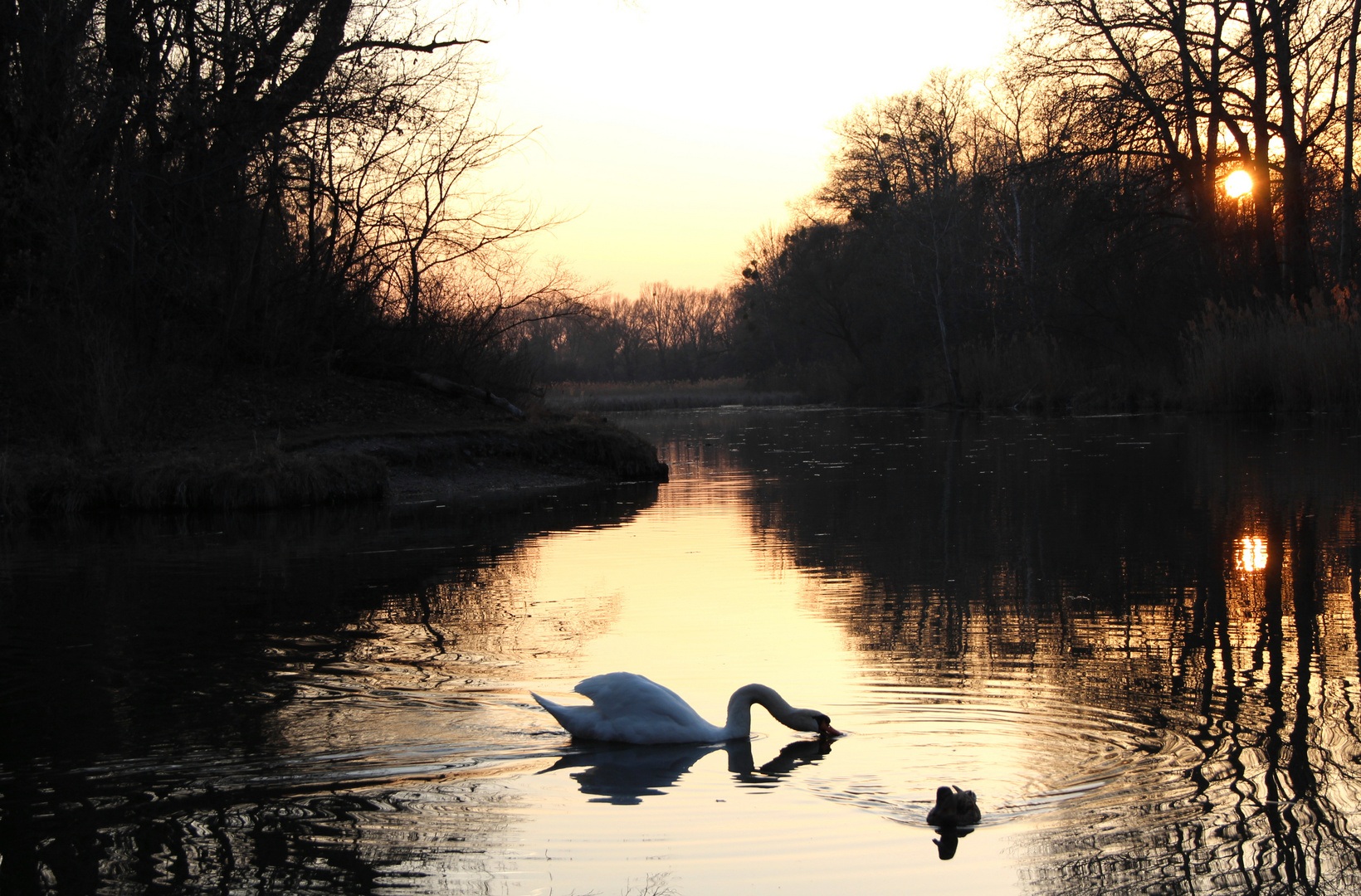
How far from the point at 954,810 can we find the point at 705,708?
1713 mm

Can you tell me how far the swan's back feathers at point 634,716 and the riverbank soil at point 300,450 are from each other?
10408mm

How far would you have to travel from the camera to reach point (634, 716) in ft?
15.7

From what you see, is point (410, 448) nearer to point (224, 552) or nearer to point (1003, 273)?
point (224, 552)

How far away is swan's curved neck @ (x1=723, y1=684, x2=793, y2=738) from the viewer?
4.77m

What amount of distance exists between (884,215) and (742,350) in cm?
2448

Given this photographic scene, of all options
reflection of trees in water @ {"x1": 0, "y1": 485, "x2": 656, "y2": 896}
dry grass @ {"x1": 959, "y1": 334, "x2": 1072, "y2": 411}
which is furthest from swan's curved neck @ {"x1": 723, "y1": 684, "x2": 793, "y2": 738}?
dry grass @ {"x1": 959, "y1": 334, "x2": 1072, "y2": 411}

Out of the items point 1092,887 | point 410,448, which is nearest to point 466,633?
point 1092,887

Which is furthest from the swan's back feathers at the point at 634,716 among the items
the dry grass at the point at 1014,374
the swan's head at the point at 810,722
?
the dry grass at the point at 1014,374

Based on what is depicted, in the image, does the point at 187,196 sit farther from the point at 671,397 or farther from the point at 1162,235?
the point at 671,397

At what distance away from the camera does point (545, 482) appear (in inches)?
688

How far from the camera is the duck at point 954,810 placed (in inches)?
148

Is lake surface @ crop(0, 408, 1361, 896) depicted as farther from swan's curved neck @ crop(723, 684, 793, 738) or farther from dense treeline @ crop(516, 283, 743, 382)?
dense treeline @ crop(516, 283, 743, 382)

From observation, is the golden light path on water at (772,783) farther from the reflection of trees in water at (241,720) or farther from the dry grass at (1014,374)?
the dry grass at (1014,374)

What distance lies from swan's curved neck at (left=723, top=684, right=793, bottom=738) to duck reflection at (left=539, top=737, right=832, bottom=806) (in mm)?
61
